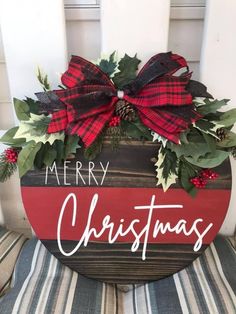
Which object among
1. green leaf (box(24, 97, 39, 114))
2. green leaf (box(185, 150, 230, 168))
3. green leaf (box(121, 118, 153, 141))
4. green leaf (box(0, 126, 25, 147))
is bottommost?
green leaf (box(185, 150, 230, 168))

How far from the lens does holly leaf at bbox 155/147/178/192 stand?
0.56 meters

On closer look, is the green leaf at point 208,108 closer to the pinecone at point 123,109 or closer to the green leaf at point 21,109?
the pinecone at point 123,109


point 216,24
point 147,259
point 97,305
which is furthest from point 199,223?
point 216,24

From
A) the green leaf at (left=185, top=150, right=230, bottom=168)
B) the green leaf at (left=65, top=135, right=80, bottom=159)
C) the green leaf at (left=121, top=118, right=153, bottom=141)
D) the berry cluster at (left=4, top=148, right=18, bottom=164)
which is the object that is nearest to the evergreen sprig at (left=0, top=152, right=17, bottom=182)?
the berry cluster at (left=4, top=148, right=18, bottom=164)

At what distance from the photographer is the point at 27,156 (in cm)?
56

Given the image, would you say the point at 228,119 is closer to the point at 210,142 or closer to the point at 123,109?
the point at 210,142

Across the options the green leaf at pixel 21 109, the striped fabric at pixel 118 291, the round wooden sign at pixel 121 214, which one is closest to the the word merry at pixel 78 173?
the round wooden sign at pixel 121 214

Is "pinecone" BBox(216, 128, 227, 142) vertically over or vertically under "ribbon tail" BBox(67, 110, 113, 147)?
under

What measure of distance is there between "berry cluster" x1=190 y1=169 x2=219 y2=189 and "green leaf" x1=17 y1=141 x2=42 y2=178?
288 millimetres

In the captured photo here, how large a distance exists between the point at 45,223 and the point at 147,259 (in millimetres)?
219

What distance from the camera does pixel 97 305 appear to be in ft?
1.95

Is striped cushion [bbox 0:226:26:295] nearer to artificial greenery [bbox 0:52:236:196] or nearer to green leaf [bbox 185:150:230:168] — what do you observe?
artificial greenery [bbox 0:52:236:196]

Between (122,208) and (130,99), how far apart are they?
21cm

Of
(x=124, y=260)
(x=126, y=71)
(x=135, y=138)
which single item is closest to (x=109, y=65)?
(x=126, y=71)
